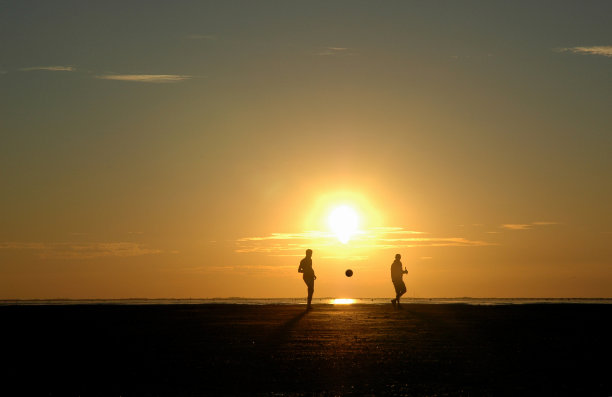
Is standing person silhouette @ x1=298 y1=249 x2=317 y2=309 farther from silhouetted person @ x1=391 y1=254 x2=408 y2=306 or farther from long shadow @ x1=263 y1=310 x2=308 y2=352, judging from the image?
long shadow @ x1=263 y1=310 x2=308 y2=352

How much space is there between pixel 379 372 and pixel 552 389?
3361 millimetres

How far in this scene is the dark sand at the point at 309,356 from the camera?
50.3 ft

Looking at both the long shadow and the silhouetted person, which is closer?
the long shadow

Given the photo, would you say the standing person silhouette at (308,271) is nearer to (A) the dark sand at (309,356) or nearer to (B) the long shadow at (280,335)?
(B) the long shadow at (280,335)

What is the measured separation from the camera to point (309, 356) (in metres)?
19.7

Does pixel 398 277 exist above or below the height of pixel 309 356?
above

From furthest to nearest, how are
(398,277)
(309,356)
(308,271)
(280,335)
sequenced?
(398,277), (308,271), (280,335), (309,356)

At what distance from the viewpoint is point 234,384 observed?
15.6 metres

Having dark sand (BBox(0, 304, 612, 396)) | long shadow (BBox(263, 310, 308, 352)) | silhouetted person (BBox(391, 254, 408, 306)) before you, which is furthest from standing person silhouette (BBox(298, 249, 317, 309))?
dark sand (BBox(0, 304, 612, 396))

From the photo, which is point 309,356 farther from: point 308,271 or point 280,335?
point 308,271

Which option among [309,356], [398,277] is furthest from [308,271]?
[309,356]

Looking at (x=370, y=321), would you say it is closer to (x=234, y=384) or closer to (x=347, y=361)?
(x=347, y=361)

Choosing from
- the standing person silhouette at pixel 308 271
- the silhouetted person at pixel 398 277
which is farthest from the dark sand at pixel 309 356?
the silhouetted person at pixel 398 277

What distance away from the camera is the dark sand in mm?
15336
